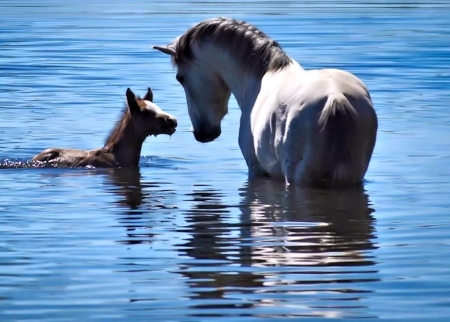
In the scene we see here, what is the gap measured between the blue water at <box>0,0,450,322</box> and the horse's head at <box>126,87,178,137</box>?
12.4 inches

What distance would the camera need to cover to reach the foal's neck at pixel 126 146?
10.9 m

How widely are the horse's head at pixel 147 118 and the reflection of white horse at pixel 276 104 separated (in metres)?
0.65

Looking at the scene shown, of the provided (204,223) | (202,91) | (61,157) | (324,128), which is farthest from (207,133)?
(204,223)

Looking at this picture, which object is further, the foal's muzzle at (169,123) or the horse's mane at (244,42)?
the foal's muzzle at (169,123)

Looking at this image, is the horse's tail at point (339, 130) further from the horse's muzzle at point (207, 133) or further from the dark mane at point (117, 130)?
the dark mane at point (117, 130)

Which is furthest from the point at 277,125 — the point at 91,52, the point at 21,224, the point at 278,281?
the point at 91,52

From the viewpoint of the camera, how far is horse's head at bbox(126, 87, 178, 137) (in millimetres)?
10688

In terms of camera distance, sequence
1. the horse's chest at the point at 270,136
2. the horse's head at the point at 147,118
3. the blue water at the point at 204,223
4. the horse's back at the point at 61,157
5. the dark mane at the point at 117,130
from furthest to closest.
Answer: the dark mane at the point at 117,130 → the horse's head at the point at 147,118 → the horse's back at the point at 61,157 → the horse's chest at the point at 270,136 → the blue water at the point at 204,223

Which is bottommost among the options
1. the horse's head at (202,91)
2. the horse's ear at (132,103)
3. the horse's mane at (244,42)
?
the horse's ear at (132,103)

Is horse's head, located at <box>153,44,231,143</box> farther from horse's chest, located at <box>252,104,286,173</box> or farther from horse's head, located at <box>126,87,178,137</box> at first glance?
horse's chest, located at <box>252,104,286,173</box>

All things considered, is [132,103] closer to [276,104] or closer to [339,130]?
[276,104]

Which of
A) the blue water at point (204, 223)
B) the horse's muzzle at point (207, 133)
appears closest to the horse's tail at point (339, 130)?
the blue water at point (204, 223)

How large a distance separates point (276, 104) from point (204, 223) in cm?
118

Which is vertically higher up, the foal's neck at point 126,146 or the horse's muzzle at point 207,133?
the horse's muzzle at point 207,133
